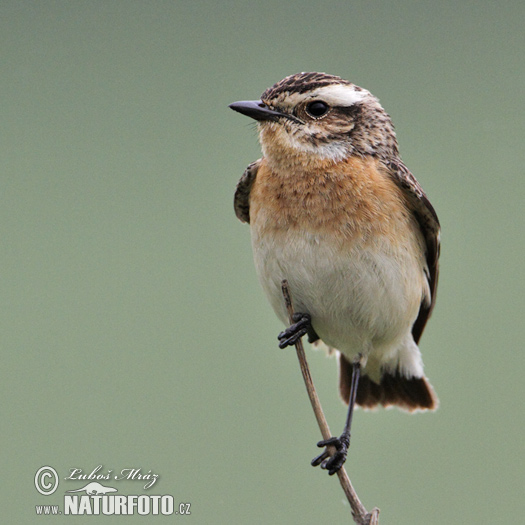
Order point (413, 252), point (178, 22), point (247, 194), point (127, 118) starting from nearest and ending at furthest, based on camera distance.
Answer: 1. point (413, 252)
2. point (247, 194)
3. point (127, 118)
4. point (178, 22)

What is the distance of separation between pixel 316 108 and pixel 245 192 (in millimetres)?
892

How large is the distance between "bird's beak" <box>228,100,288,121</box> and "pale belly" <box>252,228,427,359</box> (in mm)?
647

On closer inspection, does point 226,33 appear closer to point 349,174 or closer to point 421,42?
point 421,42

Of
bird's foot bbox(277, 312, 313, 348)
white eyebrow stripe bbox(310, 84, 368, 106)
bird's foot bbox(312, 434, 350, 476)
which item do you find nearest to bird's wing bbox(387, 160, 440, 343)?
white eyebrow stripe bbox(310, 84, 368, 106)

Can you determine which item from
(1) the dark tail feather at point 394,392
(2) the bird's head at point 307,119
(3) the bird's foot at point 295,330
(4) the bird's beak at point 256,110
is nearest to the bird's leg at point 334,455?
(3) the bird's foot at point 295,330

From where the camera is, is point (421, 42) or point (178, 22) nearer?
point (421, 42)

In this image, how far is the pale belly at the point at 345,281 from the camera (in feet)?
16.3

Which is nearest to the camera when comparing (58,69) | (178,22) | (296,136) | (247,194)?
(296,136)

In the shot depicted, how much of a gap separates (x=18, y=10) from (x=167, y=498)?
6.97 metres

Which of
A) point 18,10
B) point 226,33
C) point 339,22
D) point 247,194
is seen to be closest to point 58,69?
point 18,10

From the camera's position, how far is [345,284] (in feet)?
16.6

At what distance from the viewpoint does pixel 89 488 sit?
17.2 feet

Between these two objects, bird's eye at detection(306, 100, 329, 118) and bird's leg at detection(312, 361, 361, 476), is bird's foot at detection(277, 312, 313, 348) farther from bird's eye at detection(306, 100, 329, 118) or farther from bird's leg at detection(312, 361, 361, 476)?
bird's eye at detection(306, 100, 329, 118)

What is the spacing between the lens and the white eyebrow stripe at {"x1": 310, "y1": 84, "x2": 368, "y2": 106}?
5004 millimetres
